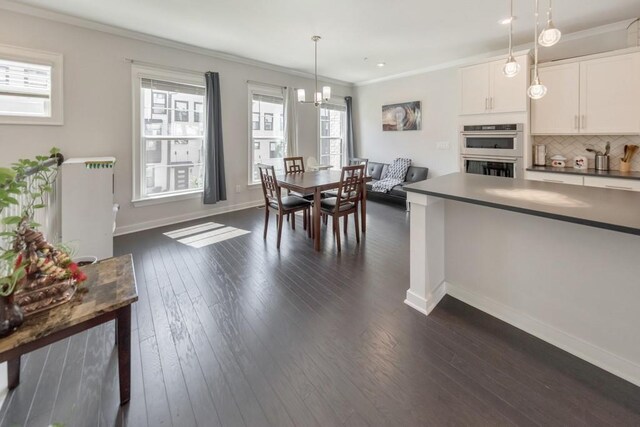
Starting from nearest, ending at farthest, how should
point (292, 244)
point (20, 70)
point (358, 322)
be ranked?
point (358, 322), point (20, 70), point (292, 244)

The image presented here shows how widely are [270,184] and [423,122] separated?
12.6 ft

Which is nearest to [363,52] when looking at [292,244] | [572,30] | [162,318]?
[572,30]

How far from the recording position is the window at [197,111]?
488 centimetres

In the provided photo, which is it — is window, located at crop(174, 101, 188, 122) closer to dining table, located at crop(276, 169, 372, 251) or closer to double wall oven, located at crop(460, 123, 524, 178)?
dining table, located at crop(276, 169, 372, 251)

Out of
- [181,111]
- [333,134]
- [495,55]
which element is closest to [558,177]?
[495,55]

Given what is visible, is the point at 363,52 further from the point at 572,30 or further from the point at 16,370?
the point at 16,370

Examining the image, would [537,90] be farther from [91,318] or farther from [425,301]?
[91,318]

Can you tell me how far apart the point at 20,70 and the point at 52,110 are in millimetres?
474

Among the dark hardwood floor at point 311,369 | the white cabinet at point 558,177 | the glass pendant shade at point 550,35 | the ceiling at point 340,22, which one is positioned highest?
the ceiling at point 340,22

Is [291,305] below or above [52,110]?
below

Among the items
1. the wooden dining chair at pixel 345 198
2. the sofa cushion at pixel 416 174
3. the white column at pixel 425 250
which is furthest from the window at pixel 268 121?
the white column at pixel 425 250

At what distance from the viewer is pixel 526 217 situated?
6.49ft

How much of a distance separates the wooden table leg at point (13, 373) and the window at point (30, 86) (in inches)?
123

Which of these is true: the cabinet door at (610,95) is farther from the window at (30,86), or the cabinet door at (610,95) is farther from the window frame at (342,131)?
the window at (30,86)
